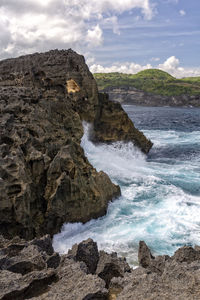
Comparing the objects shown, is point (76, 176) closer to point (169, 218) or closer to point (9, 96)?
point (169, 218)

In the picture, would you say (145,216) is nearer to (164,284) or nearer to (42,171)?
(42,171)

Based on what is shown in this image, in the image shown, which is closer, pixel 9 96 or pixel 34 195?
pixel 34 195

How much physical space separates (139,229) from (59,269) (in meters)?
8.78

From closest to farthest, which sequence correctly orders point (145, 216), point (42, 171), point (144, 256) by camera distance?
point (144, 256)
point (42, 171)
point (145, 216)

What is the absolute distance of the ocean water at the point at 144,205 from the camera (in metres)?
14.4

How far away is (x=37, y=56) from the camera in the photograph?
32031mm

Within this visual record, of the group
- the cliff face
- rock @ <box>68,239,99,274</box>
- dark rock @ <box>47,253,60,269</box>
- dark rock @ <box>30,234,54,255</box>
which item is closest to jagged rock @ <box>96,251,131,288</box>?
rock @ <box>68,239,99,274</box>

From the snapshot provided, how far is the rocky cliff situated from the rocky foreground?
12375 centimetres

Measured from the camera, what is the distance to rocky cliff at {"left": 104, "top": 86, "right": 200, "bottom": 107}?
127 m

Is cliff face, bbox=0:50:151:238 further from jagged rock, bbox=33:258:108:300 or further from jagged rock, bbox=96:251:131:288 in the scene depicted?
jagged rock, bbox=33:258:108:300

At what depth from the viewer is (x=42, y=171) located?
15.5 m

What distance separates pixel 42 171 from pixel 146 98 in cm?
13051

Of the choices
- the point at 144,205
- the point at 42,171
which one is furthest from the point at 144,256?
the point at 144,205

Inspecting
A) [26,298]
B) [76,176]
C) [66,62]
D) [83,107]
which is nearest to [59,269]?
[26,298]
